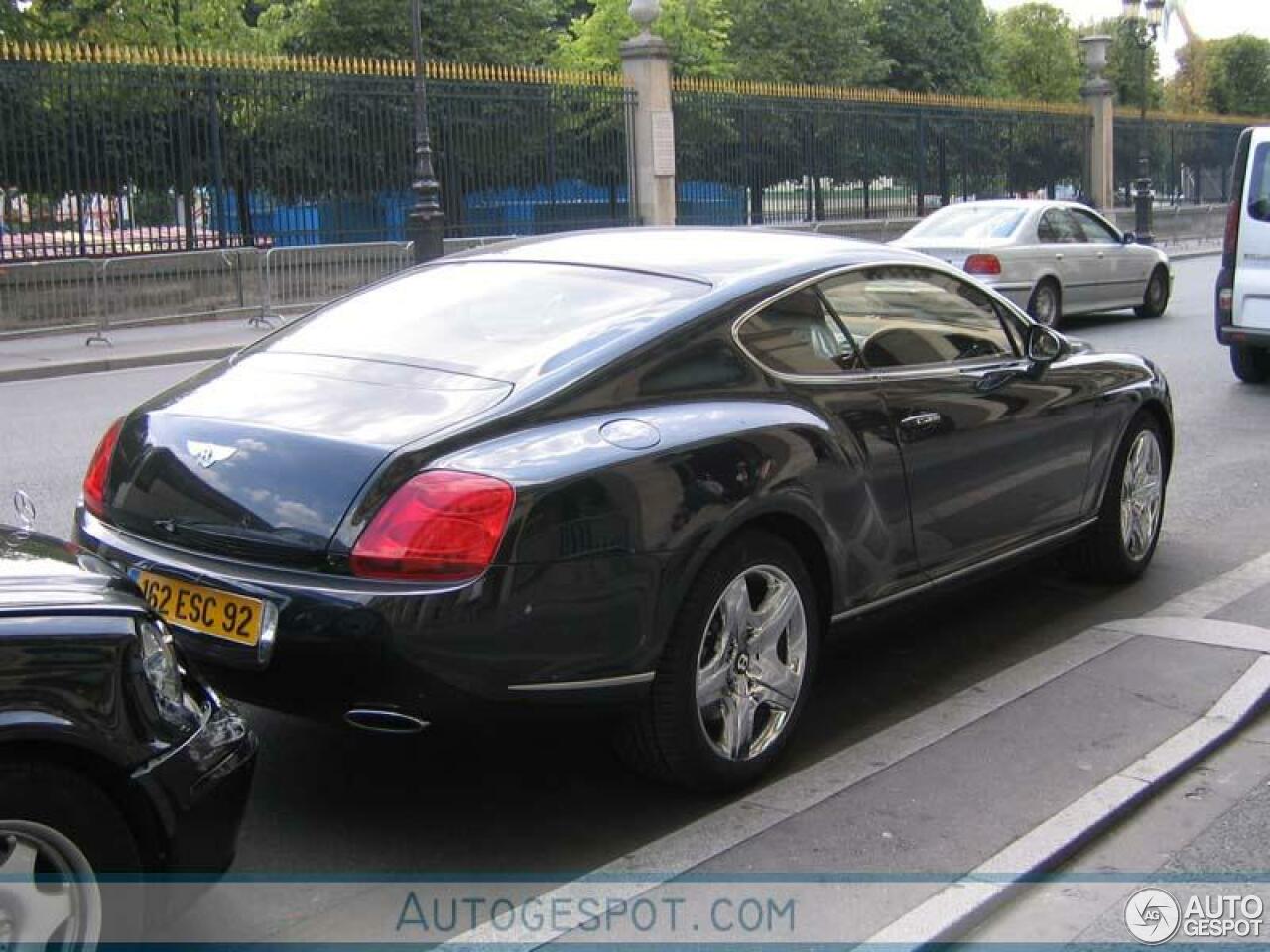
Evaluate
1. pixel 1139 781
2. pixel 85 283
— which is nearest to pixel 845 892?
pixel 1139 781

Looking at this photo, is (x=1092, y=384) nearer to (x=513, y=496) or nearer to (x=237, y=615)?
(x=513, y=496)

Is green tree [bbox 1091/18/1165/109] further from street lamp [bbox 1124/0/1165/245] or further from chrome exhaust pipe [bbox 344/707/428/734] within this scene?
chrome exhaust pipe [bbox 344/707/428/734]

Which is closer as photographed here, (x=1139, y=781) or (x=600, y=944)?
(x=600, y=944)

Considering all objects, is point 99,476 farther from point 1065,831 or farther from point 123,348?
point 123,348

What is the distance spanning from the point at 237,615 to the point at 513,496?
73 centimetres

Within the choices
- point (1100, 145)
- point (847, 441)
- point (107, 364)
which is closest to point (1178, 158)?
point (1100, 145)

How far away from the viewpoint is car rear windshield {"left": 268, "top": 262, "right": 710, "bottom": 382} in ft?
13.8

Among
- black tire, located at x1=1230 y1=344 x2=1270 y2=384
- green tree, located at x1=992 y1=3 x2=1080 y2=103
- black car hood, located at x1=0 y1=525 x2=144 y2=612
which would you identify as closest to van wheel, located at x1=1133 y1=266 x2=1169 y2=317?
black tire, located at x1=1230 y1=344 x2=1270 y2=384

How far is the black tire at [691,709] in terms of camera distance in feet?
12.7

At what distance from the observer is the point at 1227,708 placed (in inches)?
185

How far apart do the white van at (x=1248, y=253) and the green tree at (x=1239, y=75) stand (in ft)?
205

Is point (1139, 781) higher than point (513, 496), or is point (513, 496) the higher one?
point (513, 496)

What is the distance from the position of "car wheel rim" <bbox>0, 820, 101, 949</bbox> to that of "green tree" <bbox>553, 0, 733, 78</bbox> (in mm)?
34819

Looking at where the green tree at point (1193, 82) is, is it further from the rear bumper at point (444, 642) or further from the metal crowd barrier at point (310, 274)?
the rear bumper at point (444, 642)
